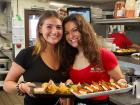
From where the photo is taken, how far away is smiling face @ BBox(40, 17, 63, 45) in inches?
62.4

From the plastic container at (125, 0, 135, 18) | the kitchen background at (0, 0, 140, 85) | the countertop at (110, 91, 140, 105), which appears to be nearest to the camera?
the countertop at (110, 91, 140, 105)

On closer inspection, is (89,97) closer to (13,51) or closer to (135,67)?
(135,67)

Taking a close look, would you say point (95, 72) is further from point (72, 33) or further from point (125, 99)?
point (125, 99)

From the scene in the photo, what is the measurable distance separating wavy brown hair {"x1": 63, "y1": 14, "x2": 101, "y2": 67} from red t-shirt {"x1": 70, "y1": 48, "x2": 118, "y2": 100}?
53mm

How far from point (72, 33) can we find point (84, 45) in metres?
0.13

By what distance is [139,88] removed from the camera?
245 cm

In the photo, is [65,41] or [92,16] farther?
[92,16]

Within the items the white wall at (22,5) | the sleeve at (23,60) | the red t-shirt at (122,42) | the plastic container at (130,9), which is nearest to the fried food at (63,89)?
the sleeve at (23,60)

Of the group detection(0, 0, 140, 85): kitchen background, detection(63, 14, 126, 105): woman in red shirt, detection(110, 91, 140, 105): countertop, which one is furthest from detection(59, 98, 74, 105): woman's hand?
detection(0, 0, 140, 85): kitchen background

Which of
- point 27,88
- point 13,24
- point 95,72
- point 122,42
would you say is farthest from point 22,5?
Result: point 27,88

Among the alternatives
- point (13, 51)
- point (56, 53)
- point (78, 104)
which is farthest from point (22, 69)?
point (13, 51)

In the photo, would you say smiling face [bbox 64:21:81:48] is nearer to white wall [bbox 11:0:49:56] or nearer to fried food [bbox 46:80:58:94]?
fried food [bbox 46:80:58:94]

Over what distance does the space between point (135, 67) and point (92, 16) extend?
0.81m

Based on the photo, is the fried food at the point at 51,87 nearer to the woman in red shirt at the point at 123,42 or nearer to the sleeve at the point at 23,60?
the sleeve at the point at 23,60
